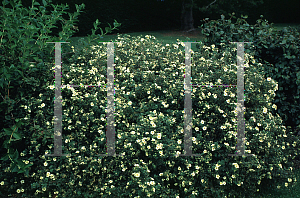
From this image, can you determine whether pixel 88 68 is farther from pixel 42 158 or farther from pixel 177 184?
pixel 177 184

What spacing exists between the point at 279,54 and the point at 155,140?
8.58 feet

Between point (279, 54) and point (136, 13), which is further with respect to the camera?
point (136, 13)

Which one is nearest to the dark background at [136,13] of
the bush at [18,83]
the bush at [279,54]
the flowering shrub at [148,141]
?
the bush at [279,54]

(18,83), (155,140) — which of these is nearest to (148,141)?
(155,140)

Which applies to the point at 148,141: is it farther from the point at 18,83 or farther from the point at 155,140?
the point at 18,83

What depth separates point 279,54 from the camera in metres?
4.48

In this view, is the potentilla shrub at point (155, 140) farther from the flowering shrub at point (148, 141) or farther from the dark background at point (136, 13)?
the dark background at point (136, 13)

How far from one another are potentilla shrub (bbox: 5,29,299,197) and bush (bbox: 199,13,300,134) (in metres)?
0.73

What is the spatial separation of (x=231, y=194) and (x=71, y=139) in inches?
72.6

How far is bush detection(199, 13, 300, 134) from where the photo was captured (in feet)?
14.3

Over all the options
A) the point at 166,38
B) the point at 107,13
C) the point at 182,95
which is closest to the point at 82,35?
the point at 107,13

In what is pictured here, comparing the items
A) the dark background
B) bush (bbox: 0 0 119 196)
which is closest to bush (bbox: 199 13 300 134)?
bush (bbox: 0 0 119 196)

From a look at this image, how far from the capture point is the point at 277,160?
3314 mm

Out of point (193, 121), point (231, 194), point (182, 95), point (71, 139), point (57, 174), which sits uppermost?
point (182, 95)
